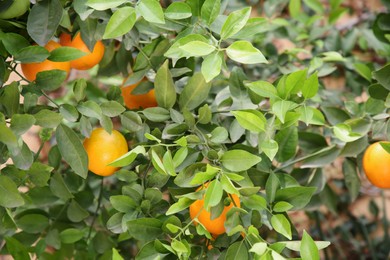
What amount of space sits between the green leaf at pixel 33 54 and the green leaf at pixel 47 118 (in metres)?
0.07

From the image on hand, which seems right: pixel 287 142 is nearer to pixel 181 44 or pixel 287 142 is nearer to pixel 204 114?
pixel 204 114

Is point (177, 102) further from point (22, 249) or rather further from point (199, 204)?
point (22, 249)

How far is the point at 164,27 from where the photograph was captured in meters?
0.82

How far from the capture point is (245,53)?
69cm

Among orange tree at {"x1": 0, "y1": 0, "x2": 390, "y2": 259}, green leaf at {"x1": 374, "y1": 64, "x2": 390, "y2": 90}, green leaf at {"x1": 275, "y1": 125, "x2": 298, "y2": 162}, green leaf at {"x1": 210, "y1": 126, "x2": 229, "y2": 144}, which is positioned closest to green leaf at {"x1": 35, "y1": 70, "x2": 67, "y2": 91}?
orange tree at {"x1": 0, "y1": 0, "x2": 390, "y2": 259}

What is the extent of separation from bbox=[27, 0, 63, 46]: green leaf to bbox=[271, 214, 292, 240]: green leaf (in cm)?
36

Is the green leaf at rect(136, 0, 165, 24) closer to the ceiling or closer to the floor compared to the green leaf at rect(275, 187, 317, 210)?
closer to the ceiling

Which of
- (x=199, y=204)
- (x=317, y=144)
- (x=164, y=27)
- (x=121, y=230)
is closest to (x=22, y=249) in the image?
(x=121, y=230)

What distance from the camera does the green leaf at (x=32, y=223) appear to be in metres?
0.98

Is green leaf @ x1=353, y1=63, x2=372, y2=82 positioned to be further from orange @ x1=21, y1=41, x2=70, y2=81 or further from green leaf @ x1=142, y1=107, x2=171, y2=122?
orange @ x1=21, y1=41, x2=70, y2=81

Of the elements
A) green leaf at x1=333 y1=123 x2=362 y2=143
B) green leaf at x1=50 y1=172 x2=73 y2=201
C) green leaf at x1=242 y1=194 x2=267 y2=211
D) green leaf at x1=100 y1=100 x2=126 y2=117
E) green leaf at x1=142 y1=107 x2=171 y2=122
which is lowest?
green leaf at x1=50 y1=172 x2=73 y2=201

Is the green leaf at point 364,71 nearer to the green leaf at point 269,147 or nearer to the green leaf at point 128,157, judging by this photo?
the green leaf at point 269,147

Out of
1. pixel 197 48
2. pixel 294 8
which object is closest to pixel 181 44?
pixel 197 48

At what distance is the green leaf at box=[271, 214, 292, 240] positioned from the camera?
74 cm
